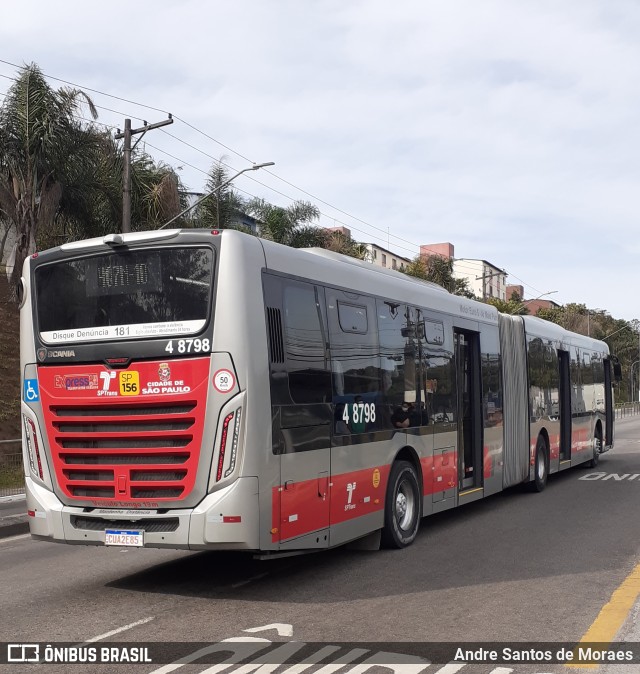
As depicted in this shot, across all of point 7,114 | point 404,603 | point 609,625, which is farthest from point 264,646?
point 7,114

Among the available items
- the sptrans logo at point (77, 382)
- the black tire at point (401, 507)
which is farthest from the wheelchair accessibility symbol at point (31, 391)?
the black tire at point (401, 507)

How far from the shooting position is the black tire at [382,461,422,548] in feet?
32.1

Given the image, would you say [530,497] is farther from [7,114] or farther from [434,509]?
[7,114]

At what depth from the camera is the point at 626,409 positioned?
251 feet

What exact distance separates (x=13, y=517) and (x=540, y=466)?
925 cm

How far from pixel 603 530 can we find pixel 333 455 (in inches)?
185

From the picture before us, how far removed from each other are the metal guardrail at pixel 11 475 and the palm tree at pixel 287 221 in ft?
58.6

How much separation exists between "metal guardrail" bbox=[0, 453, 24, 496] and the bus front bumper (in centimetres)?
859

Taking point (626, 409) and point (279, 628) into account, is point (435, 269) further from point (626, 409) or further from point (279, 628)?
point (279, 628)

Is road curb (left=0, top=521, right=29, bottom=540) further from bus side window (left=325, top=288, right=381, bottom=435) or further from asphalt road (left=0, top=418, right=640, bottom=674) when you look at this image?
bus side window (left=325, top=288, right=381, bottom=435)

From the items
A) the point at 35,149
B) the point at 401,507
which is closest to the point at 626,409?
the point at 35,149

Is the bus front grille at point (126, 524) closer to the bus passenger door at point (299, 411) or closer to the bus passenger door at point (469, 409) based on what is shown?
the bus passenger door at point (299, 411)

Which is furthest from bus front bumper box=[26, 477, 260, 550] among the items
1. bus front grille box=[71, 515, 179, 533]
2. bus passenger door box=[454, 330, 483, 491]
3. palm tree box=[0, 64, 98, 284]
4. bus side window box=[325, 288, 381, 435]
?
palm tree box=[0, 64, 98, 284]

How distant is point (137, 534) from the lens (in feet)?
24.5
